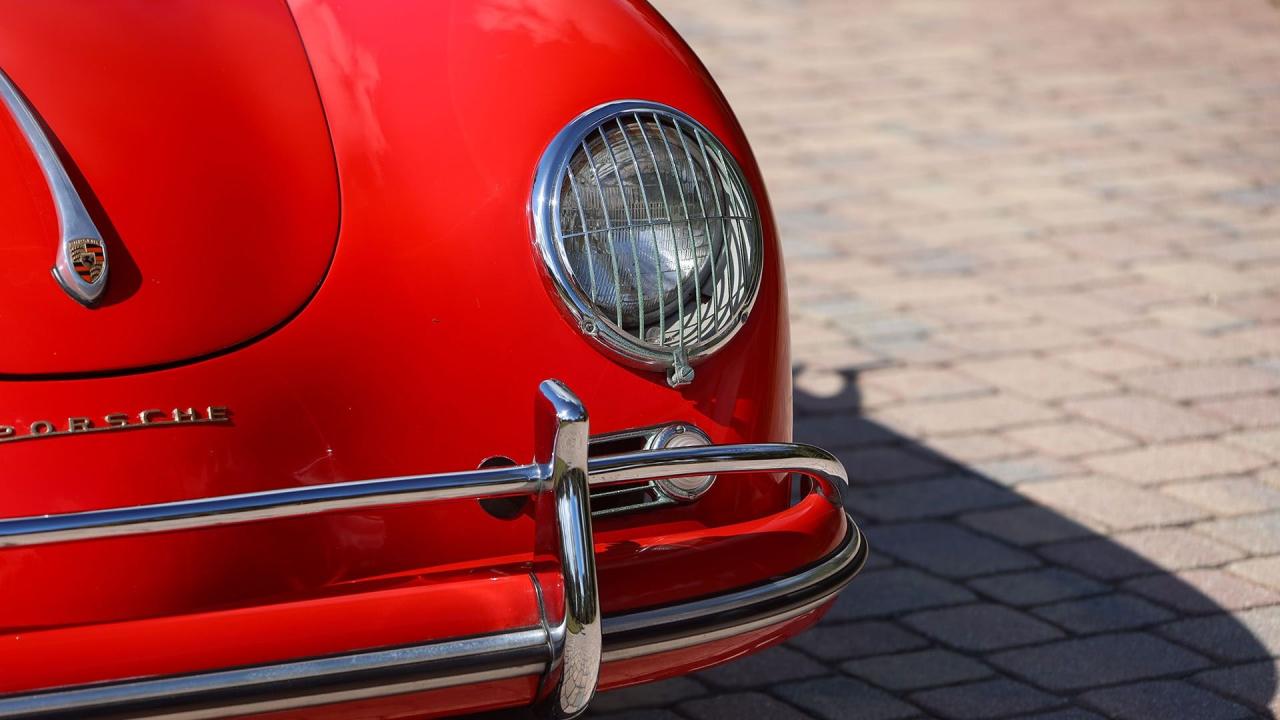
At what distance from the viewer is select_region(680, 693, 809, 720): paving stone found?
236 centimetres

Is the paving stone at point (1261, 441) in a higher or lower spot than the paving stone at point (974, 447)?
lower

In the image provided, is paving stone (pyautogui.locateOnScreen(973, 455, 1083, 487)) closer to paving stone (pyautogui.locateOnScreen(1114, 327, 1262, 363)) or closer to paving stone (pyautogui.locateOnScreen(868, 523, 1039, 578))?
paving stone (pyautogui.locateOnScreen(868, 523, 1039, 578))

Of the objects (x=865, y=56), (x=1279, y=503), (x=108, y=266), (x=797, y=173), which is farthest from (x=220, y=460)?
(x=865, y=56)

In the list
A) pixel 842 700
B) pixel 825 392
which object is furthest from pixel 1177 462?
pixel 842 700

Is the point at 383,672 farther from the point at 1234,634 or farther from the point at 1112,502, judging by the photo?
the point at 1112,502

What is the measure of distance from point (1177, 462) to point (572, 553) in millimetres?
2267

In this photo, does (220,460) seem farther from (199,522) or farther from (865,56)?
(865,56)

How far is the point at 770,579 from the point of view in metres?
1.64

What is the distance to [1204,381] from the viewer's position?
146 inches

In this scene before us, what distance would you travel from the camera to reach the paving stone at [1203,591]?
2.69 metres

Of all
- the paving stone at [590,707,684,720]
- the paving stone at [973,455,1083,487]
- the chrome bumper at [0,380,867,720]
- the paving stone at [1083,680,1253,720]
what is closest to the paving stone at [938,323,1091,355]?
the paving stone at [973,455,1083,487]

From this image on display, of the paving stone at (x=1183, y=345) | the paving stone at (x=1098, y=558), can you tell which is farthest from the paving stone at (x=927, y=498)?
the paving stone at (x=1183, y=345)

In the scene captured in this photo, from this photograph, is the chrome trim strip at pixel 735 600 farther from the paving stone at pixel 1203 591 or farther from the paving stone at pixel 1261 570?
the paving stone at pixel 1261 570

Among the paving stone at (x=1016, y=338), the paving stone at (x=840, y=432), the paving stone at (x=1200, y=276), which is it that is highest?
the paving stone at (x=1200, y=276)
